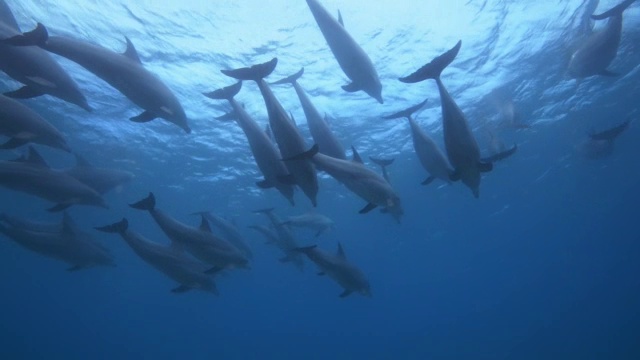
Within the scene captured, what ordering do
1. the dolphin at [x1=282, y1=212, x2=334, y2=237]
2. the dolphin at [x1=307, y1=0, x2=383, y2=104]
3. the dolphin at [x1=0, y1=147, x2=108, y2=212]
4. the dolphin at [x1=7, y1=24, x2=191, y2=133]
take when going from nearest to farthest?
the dolphin at [x1=7, y1=24, x2=191, y2=133] < the dolphin at [x1=307, y1=0, x2=383, y2=104] < the dolphin at [x1=0, y1=147, x2=108, y2=212] < the dolphin at [x1=282, y1=212, x2=334, y2=237]

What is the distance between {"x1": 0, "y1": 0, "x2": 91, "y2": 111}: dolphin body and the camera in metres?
5.05

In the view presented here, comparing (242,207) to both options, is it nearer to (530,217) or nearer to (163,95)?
(163,95)

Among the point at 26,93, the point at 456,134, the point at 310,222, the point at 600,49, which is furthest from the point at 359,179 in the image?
the point at 310,222

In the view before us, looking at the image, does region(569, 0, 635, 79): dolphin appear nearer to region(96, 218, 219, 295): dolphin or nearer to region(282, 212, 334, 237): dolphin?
region(282, 212, 334, 237): dolphin

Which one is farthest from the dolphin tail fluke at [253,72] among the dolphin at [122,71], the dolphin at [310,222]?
the dolphin at [310,222]

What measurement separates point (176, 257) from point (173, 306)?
76.7m

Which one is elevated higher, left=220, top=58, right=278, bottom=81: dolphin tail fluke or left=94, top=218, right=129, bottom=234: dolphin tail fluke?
left=220, top=58, right=278, bottom=81: dolphin tail fluke

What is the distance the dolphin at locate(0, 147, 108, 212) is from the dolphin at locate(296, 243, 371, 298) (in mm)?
4432

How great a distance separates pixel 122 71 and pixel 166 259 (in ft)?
14.9

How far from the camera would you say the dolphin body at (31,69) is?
5.05 m

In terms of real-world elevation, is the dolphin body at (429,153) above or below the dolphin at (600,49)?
below

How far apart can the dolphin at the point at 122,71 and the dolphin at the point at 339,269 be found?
3774 millimetres

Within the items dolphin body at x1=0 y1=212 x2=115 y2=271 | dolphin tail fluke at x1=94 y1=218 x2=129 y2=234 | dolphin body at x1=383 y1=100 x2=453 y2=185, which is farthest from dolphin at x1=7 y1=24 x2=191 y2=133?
dolphin body at x1=0 y1=212 x2=115 y2=271

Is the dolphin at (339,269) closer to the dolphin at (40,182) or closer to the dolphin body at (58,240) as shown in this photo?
the dolphin at (40,182)
